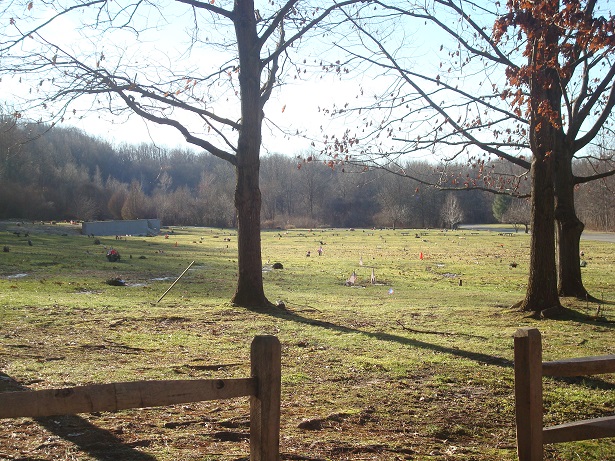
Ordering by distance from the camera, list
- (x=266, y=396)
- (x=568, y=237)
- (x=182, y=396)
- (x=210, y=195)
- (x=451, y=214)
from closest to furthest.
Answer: (x=182, y=396) → (x=266, y=396) → (x=568, y=237) → (x=451, y=214) → (x=210, y=195)

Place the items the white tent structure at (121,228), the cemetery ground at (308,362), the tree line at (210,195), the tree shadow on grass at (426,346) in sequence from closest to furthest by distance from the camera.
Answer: the cemetery ground at (308,362)
the tree shadow on grass at (426,346)
the white tent structure at (121,228)
the tree line at (210,195)

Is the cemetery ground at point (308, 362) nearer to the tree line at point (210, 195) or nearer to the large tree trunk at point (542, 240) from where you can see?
the large tree trunk at point (542, 240)

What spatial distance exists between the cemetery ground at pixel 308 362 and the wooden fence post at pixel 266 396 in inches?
46.9

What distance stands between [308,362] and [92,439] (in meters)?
3.67

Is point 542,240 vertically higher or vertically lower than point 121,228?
lower

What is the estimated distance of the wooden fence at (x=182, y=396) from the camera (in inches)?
122

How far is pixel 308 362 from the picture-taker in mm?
8312

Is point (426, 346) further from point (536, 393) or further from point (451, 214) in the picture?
point (451, 214)

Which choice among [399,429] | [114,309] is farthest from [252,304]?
[399,429]

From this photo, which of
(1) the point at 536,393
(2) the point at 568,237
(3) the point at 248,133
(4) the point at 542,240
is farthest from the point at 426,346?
(2) the point at 568,237

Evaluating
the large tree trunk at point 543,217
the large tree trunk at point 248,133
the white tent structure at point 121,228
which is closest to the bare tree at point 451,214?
the white tent structure at point 121,228

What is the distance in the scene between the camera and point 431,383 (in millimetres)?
7422

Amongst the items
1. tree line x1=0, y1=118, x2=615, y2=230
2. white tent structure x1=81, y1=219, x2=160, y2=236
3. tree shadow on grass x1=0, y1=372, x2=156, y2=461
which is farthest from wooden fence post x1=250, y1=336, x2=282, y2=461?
white tent structure x1=81, y1=219, x2=160, y2=236

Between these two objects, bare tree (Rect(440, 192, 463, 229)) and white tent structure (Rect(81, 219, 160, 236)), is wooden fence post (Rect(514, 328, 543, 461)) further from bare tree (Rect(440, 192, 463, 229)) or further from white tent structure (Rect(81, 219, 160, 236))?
bare tree (Rect(440, 192, 463, 229))
